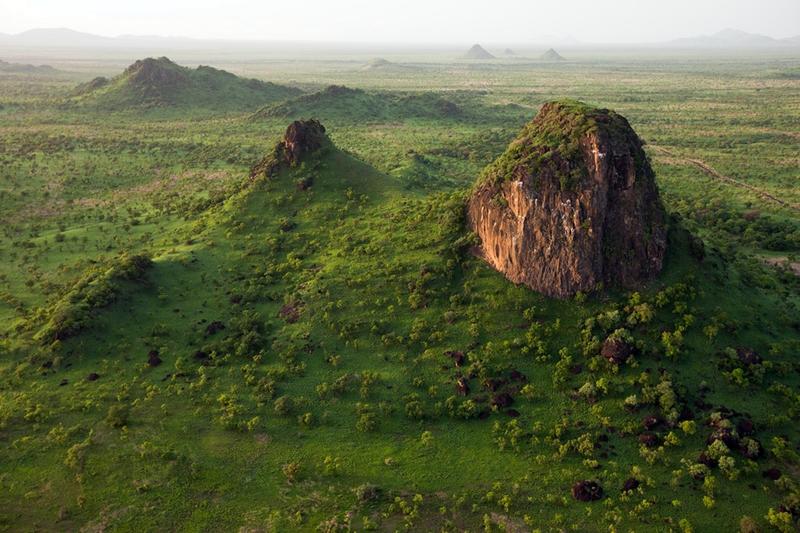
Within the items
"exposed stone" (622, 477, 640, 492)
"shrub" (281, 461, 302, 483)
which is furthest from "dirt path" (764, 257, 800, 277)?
"shrub" (281, 461, 302, 483)

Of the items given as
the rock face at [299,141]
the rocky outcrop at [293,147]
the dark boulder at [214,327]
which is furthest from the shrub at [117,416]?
the rock face at [299,141]

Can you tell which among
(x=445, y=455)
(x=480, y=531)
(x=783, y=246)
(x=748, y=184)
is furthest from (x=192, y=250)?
(x=748, y=184)

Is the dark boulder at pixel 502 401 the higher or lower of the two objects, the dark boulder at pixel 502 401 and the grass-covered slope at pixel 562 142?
the lower

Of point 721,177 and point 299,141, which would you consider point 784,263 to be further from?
point 299,141

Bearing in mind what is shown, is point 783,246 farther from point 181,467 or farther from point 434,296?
point 181,467

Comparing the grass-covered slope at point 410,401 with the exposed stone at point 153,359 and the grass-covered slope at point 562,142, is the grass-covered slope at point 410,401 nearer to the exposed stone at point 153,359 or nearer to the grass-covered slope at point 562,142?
the exposed stone at point 153,359

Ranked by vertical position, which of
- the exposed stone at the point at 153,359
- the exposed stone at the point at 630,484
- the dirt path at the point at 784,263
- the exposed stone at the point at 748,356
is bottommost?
the exposed stone at the point at 630,484
